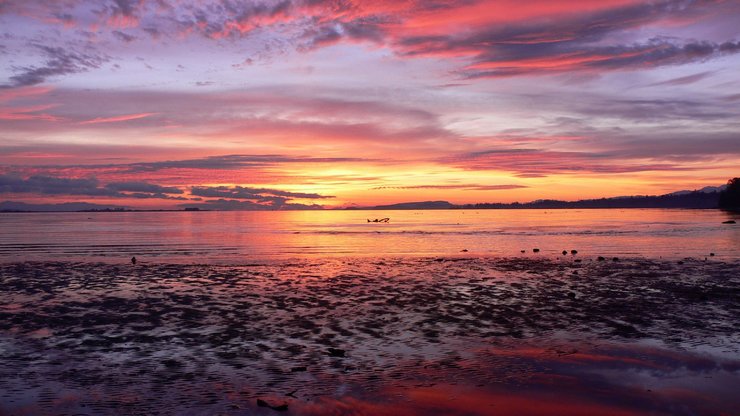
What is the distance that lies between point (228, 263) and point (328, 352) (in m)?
25.5

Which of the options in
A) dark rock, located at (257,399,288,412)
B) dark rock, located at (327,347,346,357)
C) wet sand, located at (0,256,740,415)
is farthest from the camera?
dark rock, located at (327,347,346,357)

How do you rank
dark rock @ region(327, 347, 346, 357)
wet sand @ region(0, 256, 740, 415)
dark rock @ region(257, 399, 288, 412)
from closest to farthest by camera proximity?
dark rock @ region(257, 399, 288, 412), wet sand @ region(0, 256, 740, 415), dark rock @ region(327, 347, 346, 357)

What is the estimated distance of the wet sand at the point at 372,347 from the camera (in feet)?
32.0

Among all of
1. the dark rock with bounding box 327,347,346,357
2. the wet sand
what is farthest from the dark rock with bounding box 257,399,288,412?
the dark rock with bounding box 327,347,346,357

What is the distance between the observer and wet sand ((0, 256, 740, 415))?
9758 mm

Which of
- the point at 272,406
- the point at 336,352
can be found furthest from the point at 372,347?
the point at 272,406

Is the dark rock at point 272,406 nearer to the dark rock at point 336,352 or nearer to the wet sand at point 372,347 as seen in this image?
the wet sand at point 372,347

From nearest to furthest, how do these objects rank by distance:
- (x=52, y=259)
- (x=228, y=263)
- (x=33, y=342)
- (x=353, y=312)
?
(x=33, y=342) < (x=353, y=312) < (x=228, y=263) < (x=52, y=259)

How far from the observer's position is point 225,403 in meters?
9.61

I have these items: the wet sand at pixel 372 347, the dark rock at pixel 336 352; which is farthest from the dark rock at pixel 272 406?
the dark rock at pixel 336 352

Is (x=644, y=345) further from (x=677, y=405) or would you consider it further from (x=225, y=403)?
(x=225, y=403)

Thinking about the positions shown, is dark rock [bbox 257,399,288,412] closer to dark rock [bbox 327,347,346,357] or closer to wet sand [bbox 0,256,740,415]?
wet sand [bbox 0,256,740,415]

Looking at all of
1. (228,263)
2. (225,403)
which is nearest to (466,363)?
(225,403)

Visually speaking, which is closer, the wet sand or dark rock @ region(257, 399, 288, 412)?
dark rock @ region(257, 399, 288, 412)
